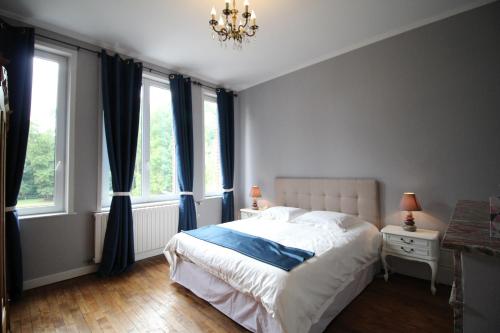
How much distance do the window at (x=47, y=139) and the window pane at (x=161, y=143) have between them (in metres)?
1.04

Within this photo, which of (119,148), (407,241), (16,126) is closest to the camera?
(16,126)

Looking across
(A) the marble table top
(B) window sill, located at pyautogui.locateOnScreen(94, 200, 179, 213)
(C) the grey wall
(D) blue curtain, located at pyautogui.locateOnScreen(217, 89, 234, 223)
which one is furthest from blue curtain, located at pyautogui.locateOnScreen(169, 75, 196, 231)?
(A) the marble table top

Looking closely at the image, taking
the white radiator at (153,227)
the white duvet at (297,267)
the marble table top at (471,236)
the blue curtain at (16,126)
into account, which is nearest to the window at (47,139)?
the blue curtain at (16,126)

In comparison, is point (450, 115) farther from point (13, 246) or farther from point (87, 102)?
point (13, 246)

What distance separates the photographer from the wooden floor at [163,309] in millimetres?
1902

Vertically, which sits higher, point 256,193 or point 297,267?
point 256,193

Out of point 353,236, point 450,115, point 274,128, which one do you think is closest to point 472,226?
point 353,236

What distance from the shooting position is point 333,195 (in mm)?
3209

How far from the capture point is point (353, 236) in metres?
2.39

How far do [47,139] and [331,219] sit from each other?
3.44 m

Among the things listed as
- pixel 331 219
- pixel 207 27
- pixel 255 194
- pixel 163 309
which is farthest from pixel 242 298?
pixel 207 27

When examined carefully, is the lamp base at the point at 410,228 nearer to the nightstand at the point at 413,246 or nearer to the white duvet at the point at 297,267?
the nightstand at the point at 413,246

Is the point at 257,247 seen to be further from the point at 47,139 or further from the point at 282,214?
the point at 47,139

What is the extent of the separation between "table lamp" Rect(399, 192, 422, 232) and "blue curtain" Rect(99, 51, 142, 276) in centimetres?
327
